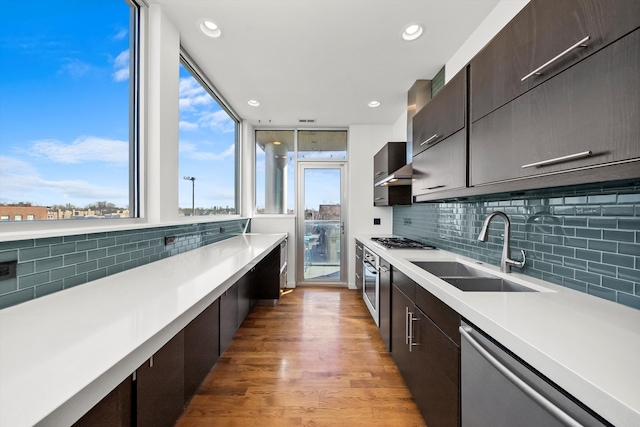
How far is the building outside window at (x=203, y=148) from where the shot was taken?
8.14 ft

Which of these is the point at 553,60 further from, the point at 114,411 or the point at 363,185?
the point at 363,185

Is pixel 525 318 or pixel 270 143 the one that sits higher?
pixel 270 143

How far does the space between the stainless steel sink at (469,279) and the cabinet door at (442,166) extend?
552mm

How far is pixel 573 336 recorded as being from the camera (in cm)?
72

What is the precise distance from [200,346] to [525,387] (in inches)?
62.5

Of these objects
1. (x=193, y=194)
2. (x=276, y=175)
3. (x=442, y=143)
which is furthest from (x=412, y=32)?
(x=276, y=175)

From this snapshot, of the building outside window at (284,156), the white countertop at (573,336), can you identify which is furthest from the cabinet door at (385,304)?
the building outside window at (284,156)

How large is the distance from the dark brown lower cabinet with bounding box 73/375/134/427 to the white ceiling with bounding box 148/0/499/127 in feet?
7.29

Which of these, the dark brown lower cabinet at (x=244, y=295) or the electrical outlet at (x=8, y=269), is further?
the dark brown lower cabinet at (x=244, y=295)

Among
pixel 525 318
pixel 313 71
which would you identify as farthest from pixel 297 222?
pixel 525 318

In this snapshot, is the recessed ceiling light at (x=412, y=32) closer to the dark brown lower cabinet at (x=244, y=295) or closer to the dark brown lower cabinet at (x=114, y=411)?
the dark brown lower cabinet at (x=244, y=295)

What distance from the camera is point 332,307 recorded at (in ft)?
11.0

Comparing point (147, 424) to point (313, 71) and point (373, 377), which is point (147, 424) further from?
point (313, 71)

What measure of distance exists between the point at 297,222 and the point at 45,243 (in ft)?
11.3
